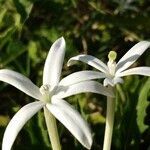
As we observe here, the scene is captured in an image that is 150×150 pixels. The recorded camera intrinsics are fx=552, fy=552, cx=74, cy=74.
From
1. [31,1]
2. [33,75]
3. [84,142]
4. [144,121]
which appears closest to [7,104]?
[33,75]

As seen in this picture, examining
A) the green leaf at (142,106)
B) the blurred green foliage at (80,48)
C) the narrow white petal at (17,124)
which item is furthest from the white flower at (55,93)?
the green leaf at (142,106)

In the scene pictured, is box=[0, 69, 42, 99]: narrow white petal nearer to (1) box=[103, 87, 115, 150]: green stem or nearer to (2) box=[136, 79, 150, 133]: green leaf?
(1) box=[103, 87, 115, 150]: green stem

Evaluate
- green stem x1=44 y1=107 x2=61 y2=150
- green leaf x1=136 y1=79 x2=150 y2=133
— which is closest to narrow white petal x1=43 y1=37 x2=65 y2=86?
green stem x1=44 y1=107 x2=61 y2=150

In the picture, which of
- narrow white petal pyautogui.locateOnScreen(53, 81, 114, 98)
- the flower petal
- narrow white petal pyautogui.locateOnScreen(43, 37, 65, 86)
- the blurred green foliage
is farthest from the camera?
the blurred green foliage

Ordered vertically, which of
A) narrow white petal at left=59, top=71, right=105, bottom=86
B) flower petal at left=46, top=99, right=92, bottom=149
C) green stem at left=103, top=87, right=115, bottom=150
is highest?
narrow white petal at left=59, top=71, right=105, bottom=86

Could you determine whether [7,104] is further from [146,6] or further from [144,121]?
[146,6]
